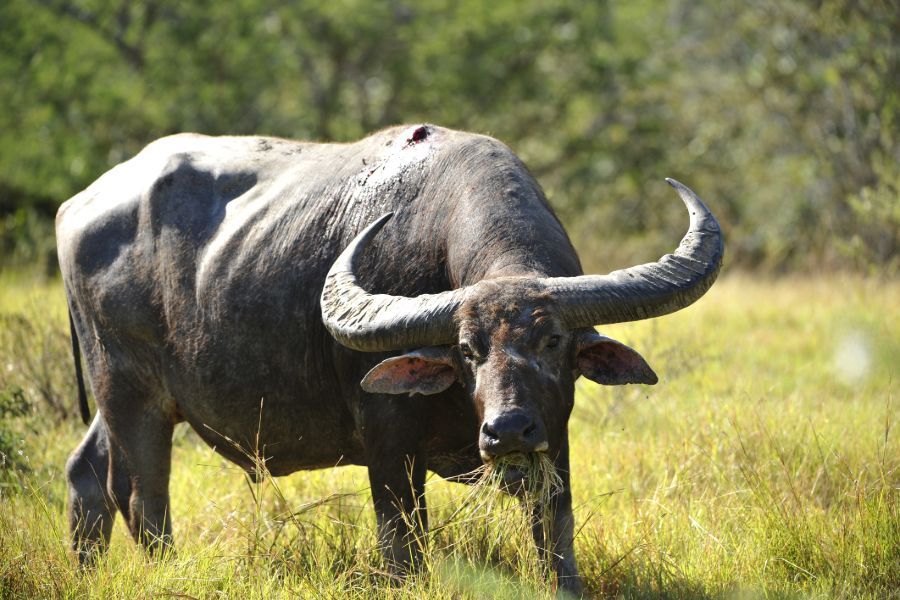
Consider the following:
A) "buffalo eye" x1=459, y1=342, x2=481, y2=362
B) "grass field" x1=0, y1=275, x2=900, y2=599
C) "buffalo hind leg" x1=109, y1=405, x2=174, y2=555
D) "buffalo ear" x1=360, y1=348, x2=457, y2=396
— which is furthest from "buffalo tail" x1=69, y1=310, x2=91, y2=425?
"buffalo eye" x1=459, y1=342, x2=481, y2=362

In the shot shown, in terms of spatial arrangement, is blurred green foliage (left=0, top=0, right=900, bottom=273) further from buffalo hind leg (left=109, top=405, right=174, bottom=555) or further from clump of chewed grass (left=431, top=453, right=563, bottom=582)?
clump of chewed grass (left=431, top=453, right=563, bottom=582)

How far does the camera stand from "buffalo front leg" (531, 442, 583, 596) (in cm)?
486

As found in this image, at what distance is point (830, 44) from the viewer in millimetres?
15734

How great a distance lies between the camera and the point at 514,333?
443 centimetres

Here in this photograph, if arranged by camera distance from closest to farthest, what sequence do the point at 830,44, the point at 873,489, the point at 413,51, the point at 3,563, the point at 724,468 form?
the point at 3,563, the point at 873,489, the point at 724,468, the point at 830,44, the point at 413,51

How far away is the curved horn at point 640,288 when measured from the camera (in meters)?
4.52

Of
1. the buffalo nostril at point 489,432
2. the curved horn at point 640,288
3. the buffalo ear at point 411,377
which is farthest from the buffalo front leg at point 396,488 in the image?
the curved horn at point 640,288

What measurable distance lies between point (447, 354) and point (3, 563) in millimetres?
2223

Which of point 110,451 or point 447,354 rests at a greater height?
point 447,354

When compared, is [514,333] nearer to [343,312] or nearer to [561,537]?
[343,312]

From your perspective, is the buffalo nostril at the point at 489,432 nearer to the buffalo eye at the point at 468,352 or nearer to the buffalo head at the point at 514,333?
the buffalo head at the point at 514,333

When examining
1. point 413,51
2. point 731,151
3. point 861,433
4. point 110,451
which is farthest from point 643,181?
point 110,451

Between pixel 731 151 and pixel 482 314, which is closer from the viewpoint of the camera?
pixel 482 314

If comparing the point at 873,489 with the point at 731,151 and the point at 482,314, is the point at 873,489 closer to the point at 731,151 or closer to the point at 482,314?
the point at 482,314
